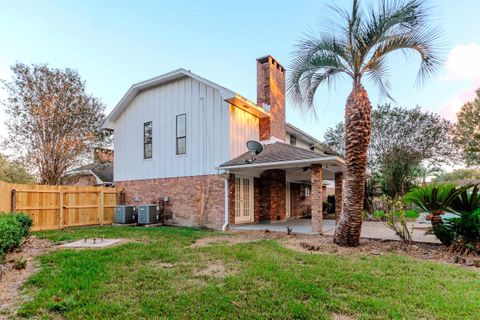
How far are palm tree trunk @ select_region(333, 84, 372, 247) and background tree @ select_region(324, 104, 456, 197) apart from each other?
45.0ft

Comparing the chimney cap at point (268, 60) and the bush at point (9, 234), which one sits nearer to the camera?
the bush at point (9, 234)

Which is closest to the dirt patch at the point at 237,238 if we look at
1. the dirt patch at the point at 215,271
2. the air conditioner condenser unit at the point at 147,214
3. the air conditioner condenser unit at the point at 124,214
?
the dirt patch at the point at 215,271

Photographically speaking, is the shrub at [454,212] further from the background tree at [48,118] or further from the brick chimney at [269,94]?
the background tree at [48,118]

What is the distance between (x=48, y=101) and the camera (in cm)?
1630

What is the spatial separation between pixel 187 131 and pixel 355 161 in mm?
8016

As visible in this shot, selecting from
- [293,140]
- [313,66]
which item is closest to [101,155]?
[293,140]

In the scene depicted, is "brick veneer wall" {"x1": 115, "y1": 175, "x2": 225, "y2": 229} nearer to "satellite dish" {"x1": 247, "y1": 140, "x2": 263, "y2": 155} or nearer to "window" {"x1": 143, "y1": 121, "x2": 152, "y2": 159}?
"window" {"x1": 143, "y1": 121, "x2": 152, "y2": 159}

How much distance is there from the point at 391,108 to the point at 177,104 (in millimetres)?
15296

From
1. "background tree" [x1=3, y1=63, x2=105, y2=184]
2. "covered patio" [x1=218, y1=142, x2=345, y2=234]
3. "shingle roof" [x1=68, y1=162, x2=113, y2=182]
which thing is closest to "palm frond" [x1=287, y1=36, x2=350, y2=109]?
"covered patio" [x1=218, y1=142, x2=345, y2=234]

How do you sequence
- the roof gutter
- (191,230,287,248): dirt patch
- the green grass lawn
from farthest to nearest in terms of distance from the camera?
the roof gutter → (191,230,287,248): dirt patch → the green grass lawn

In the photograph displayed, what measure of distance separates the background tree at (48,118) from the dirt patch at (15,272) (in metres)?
10.3

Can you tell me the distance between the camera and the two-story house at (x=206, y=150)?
12.1m

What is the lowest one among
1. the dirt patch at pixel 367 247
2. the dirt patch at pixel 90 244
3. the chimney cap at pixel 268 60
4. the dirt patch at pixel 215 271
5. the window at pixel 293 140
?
the dirt patch at pixel 367 247

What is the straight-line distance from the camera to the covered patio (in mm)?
10273
